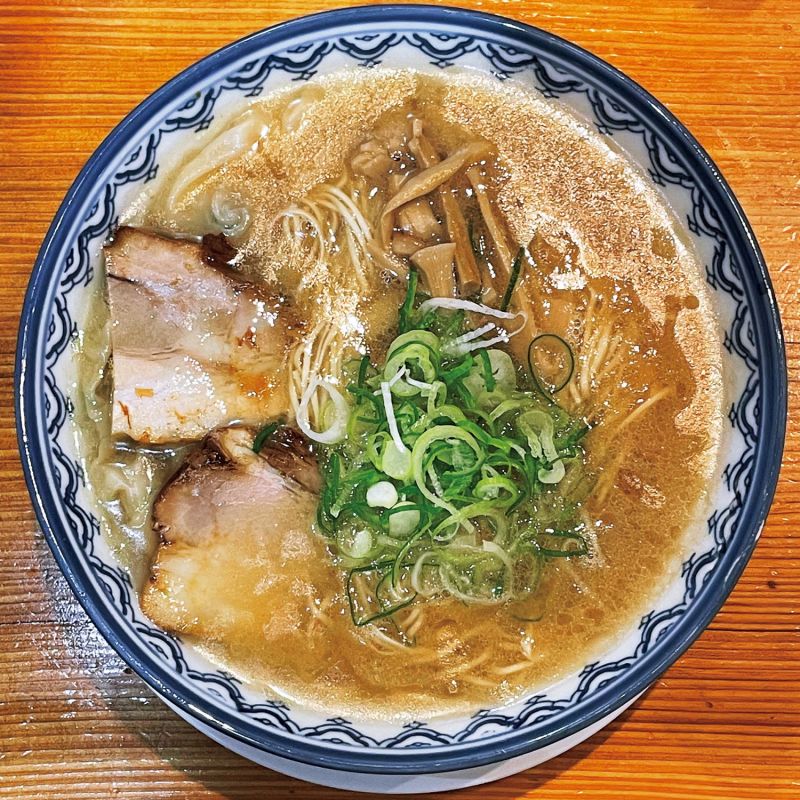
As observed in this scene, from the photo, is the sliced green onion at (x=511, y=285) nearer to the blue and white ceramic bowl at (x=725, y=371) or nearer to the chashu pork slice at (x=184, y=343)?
the blue and white ceramic bowl at (x=725, y=371)

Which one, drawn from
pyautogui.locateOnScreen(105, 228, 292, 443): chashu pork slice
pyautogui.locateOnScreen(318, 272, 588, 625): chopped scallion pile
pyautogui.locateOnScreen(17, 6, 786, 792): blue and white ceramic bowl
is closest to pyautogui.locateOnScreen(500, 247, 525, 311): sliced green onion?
pyautogui.locateOnScreen(318, 272, 588, 625): chopped scallion pile

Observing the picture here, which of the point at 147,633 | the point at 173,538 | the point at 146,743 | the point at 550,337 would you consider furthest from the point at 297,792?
the point at 550,337

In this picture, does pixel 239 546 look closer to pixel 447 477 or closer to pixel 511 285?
pixel 447 477

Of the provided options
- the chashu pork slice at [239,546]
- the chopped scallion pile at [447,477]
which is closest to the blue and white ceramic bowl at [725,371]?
the chashu pork slice at [239,546]

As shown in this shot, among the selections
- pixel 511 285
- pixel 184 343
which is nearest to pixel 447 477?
pixel 511 285

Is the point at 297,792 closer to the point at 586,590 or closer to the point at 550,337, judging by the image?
the point at 586,590
